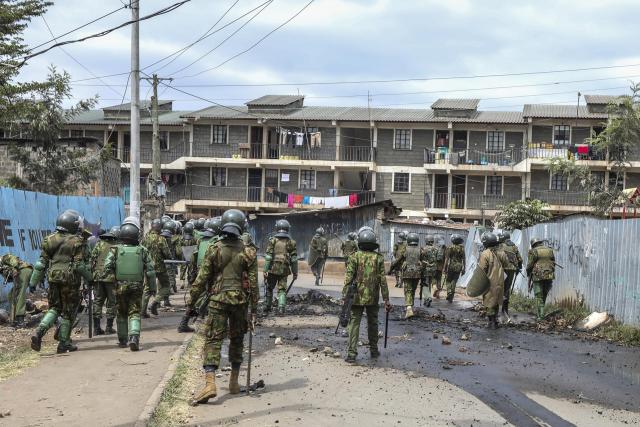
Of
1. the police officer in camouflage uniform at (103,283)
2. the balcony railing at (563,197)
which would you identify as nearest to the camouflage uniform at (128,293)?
the police officer in camouflage uniform at (103,283)

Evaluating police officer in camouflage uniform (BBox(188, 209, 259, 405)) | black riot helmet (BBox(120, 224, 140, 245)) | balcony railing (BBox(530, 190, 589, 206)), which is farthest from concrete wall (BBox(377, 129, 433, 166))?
police officer in camouflage uniform (BBox(188, 209, 259, 405))

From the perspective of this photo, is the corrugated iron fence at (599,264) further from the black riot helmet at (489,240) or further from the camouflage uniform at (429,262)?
the camouflage uniform at (429,262)

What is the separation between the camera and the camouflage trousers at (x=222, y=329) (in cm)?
693

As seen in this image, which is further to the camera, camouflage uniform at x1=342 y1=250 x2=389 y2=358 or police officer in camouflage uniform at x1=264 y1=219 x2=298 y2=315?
police officer in camouflage uniform at x1=264 y1=219 x2=298 y2=315

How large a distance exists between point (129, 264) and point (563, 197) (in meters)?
34.5

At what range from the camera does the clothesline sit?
38812mm

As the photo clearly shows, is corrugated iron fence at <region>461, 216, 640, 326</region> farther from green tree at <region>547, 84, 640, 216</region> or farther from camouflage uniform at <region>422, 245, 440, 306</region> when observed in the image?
green tree at <region>547, 84, 640, 216</region>

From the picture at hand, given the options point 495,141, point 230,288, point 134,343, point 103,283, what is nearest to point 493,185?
point 495,141

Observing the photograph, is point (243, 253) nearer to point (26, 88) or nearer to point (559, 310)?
point (559, 310)

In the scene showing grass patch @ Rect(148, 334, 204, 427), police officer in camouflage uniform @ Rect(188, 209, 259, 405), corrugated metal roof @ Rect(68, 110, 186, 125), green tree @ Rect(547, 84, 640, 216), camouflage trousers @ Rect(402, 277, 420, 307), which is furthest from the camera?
corrugated metal roof @ Rect(68, 110, 186, 125)

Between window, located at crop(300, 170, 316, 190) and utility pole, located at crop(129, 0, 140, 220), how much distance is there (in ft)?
79.1

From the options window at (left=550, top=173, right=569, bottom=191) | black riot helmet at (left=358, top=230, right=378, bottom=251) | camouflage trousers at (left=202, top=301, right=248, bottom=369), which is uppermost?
window at (left=550, top=173, right=569, bottom=191)

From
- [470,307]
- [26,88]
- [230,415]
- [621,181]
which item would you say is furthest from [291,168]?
[230,415]

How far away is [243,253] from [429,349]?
4458mm
